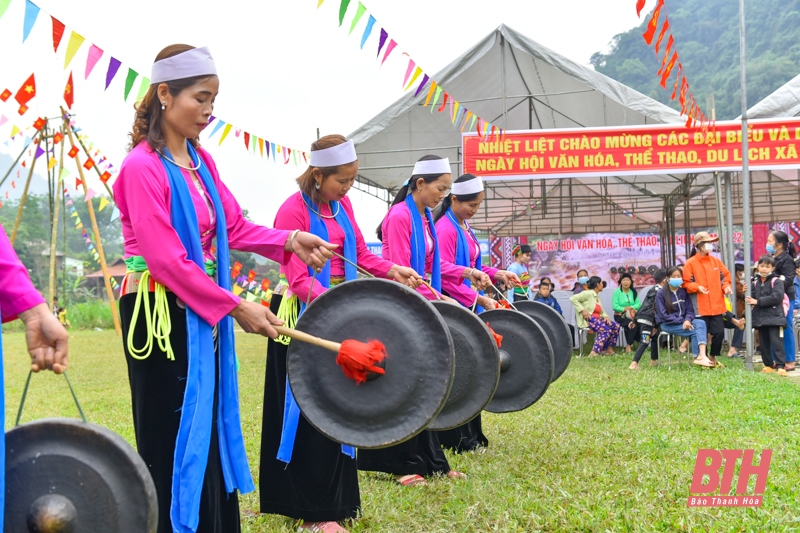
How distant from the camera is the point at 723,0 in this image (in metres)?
57.0

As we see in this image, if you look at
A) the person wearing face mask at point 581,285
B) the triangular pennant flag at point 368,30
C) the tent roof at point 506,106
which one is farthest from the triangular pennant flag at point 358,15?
the person wearing face mask at point 581,285

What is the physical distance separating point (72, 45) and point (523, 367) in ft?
12.5

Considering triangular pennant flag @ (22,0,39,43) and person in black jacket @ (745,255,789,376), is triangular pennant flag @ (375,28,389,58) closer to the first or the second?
triangular pennant flag @ (22,0,39,43)

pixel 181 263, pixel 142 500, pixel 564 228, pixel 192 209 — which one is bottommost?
pixel 142 500

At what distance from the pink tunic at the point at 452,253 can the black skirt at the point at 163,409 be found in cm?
283

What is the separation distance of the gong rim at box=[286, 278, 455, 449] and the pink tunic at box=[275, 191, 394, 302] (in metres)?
0.41

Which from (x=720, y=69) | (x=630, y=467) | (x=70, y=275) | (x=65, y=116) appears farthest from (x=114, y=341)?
(x=720, y=69)

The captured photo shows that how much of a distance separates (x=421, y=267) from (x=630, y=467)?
5.77ft

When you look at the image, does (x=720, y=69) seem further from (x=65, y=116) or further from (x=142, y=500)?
(x=142, y=500)

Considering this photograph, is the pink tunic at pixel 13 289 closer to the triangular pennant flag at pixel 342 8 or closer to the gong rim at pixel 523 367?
the gong rim at pixel 523 367

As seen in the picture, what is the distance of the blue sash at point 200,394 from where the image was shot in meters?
2.59

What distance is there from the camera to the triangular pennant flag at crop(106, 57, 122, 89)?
5863mm

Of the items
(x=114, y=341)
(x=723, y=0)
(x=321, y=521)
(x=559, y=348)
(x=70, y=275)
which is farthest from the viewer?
(x=723, y=0)

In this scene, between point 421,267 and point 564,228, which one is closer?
point 421,267
